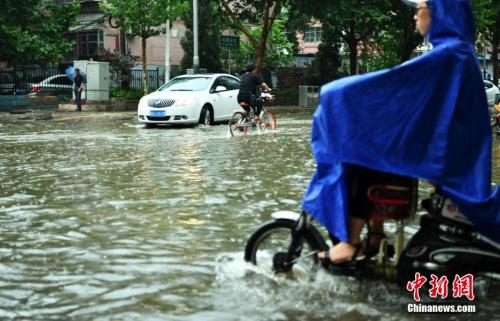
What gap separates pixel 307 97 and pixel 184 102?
1906cm

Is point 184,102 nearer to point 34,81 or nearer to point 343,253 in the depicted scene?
point 34,81

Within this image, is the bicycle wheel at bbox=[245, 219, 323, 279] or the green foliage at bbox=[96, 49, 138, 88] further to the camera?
the green foliage at bbox=[96, 49, 138, 88]

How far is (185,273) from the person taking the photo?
555 cm

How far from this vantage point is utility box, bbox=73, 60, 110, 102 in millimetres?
31469

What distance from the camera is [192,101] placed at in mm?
22094

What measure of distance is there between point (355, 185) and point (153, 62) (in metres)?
43.4

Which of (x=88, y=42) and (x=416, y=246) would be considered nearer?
(x=416, y=246)

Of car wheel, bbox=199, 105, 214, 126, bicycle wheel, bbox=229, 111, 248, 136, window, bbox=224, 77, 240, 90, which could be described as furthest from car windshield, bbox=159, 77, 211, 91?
bicycle wheel, bbox=229, 111, 248, 136

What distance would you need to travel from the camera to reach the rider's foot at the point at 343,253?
4723 millimetres

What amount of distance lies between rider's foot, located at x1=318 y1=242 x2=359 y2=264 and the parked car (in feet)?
103

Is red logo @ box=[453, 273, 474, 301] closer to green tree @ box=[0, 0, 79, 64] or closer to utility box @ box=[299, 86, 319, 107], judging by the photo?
green tree @ box=[0, 0, 79, 64]

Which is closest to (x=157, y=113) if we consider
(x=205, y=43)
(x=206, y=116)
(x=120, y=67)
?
(x=206, y=116)

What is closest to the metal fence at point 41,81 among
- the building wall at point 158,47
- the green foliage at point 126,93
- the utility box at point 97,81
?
the green foliage at point 126,93

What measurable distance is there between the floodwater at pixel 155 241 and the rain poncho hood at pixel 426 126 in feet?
A: 2.09
